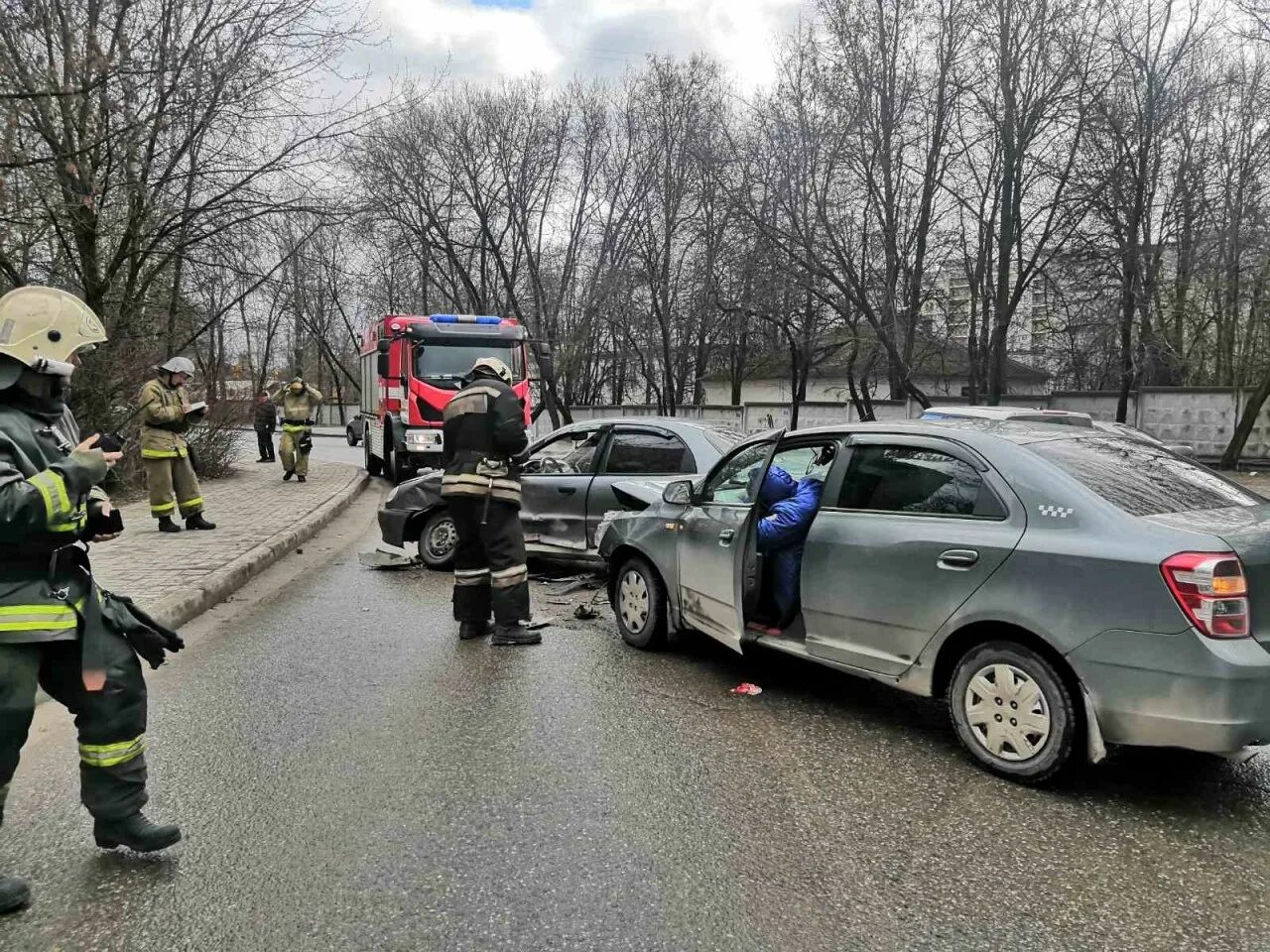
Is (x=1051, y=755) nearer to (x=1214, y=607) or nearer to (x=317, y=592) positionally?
(x=1214, y=607)

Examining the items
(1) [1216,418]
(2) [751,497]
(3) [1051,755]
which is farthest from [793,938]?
(1) [1216,418]

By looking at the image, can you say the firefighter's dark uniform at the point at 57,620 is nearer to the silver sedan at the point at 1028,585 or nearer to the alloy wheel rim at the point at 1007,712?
the silver sedan at the point at 1028,585

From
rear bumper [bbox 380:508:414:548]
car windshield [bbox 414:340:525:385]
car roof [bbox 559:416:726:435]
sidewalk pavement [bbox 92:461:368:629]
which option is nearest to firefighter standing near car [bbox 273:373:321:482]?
sidewalk pavement [bbox 92:461:368:629]

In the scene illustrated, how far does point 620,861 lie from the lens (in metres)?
3.03

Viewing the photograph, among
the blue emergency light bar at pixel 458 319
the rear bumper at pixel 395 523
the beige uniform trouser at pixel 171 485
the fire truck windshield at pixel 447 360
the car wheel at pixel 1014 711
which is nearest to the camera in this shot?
the car wheel at pixel 1014 711

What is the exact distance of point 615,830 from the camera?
128 inches

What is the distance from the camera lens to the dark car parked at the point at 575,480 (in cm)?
747

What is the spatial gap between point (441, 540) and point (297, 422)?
26.1 ft

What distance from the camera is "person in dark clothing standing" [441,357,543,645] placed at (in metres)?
5.86

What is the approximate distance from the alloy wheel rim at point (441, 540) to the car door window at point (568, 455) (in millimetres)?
1030

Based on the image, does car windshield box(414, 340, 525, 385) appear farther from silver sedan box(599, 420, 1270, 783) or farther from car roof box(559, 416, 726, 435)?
silver sedan box(599, 420, 1270, 783)

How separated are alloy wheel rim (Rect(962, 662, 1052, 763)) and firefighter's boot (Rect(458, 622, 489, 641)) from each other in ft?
11.2

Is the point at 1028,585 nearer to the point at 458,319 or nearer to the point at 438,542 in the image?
the point at 438,542

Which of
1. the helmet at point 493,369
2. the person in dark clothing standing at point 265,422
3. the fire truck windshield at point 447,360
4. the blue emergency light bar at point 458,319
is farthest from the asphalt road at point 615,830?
the person in dark clothing standing at point 265,422
